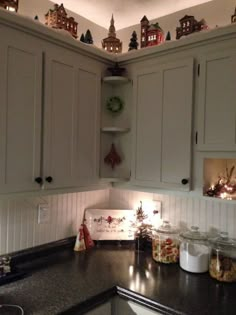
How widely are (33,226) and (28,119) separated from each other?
2.31 feet

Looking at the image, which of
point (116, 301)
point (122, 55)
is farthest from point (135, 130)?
point (116, 301)

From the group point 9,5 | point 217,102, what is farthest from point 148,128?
point 9,5

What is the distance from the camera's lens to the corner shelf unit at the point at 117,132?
188 cm

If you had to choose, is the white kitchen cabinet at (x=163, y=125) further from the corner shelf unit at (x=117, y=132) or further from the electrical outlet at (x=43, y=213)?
the electrical outlet at (x=43, y=213)

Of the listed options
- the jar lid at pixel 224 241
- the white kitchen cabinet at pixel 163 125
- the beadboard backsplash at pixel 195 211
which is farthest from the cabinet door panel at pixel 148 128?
the jar lid at pixel 224 241

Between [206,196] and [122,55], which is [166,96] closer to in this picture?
[122,55]

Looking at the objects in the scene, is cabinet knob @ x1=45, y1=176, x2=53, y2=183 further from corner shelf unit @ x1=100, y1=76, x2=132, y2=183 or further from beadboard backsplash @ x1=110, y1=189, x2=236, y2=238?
beadboard backsplash @ x1=110, y1=189, x2=236, y2=238

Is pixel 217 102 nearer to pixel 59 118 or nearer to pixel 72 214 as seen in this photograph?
pixel 59 118

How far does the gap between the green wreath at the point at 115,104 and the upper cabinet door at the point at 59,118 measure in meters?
0.31

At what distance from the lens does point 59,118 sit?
62.0 inches

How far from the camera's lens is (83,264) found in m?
1.72

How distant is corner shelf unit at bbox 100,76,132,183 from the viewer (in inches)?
73.9

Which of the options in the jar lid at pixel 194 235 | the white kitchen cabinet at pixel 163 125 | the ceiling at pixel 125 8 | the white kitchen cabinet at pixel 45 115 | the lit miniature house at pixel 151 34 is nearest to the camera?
the white kitchen cabinet at pixel 45 115

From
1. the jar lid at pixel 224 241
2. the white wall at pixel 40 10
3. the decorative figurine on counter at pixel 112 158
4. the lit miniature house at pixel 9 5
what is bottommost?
the jar lid at pixel 224 241
